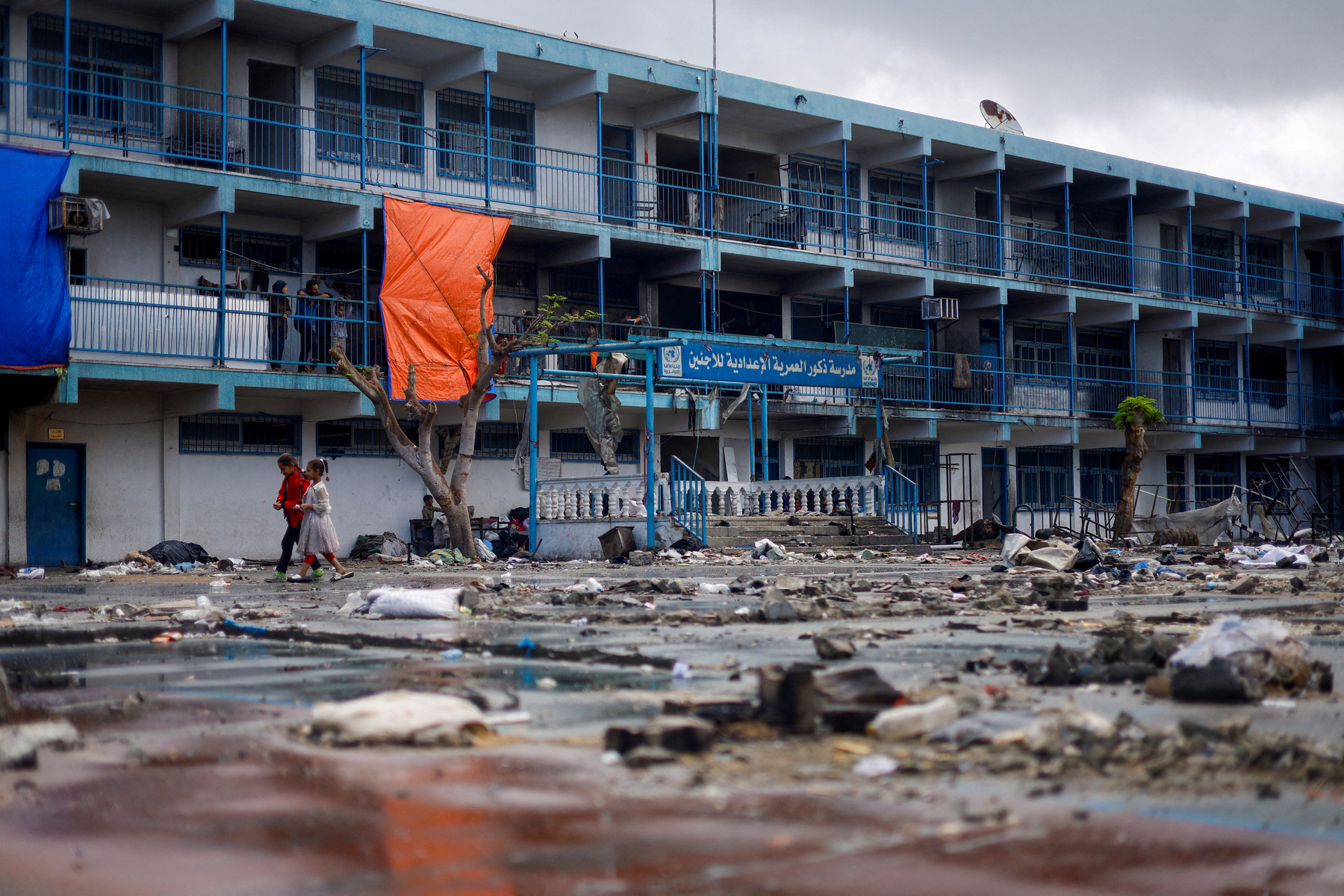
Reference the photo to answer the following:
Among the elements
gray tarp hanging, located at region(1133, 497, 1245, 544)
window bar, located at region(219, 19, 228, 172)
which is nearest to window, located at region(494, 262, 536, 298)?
window bar, located at region(219, 19, 228, 172)

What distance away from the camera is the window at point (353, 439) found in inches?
959

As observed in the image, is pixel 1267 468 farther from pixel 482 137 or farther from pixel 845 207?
pixel 482 137

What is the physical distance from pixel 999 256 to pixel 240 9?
19.3m

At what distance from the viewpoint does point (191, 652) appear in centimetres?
701

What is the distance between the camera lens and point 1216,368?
40562 millimetres

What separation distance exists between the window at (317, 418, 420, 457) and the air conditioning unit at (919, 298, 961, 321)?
13.0 metres

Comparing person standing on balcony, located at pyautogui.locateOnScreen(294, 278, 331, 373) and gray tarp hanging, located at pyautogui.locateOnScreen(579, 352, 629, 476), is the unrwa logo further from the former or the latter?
person standing on balcony, located at pyautogui.locateOnScreen(294, 278, 331, 373)

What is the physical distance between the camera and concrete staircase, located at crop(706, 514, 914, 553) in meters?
22.1

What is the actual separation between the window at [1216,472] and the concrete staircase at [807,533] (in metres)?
19.6

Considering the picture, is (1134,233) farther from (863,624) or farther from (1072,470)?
(863,624)

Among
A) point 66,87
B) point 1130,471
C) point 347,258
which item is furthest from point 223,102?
point 1130,471

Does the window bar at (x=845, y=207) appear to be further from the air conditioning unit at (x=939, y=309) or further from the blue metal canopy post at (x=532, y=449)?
the blue metal canopy post at (x=532, y=449)

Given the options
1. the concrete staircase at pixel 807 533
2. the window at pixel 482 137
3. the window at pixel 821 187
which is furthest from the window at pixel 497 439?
the window at pixel 821 187

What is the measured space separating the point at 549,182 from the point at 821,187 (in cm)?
779
